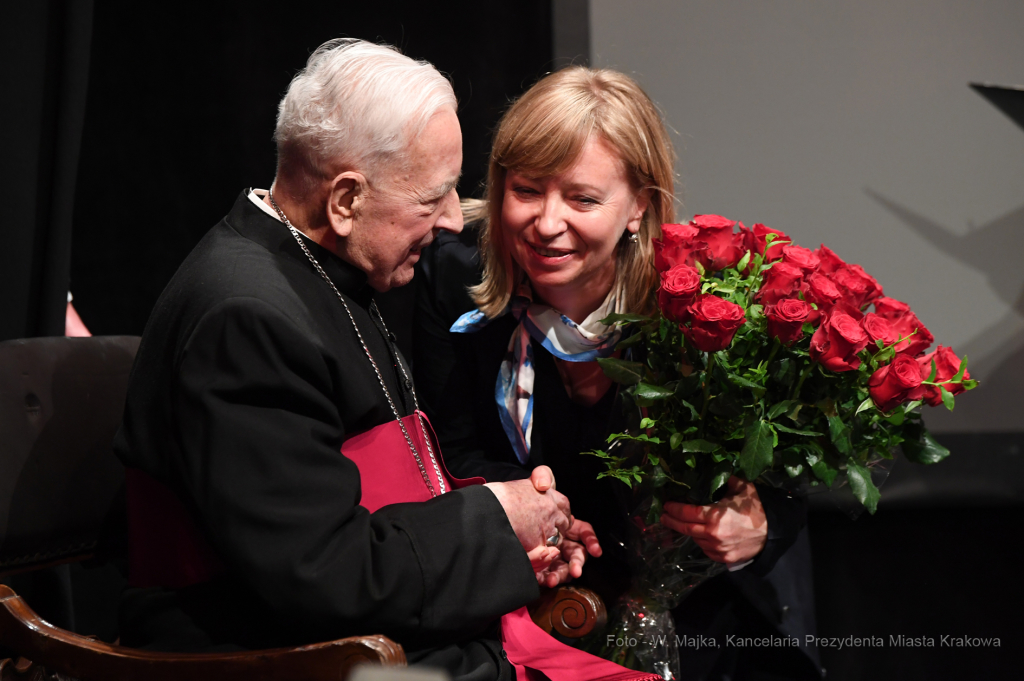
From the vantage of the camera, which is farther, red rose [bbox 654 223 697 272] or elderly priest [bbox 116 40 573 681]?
red rose [bbox 654 223 697 272]

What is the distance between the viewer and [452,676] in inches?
50.8

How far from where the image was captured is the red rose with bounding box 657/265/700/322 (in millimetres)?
1374

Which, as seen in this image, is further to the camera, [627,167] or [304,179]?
[627,167]

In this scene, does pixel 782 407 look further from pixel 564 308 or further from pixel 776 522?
pixel 564 308

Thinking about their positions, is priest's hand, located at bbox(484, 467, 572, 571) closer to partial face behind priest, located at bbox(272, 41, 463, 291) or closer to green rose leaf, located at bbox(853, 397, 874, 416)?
partial face behind priest, located at bbox(272, 41, 463, 291)

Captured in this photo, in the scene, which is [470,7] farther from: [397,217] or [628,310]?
[397,217]

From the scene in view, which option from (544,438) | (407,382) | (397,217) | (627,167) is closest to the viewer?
(397,217)

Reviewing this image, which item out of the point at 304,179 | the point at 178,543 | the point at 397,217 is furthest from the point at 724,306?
the point at 178,543

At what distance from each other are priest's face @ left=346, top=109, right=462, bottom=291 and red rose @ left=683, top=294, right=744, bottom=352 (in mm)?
456

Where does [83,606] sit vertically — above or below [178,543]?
below

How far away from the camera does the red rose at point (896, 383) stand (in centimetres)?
128

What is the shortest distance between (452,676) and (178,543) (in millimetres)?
469

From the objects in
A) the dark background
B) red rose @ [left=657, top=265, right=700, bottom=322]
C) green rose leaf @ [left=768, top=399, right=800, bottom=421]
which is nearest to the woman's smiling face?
red rose @ [left=657, top=265, right=700, bottom=322]

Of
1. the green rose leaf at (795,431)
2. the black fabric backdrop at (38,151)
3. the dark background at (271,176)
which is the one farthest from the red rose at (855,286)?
the black fabric backdrop at (38,151)
